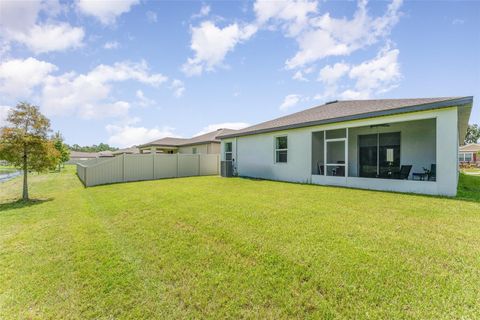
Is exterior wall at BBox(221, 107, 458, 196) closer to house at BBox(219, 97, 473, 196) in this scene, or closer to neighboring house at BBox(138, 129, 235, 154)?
house at BBox(219, 97, 473, 196)

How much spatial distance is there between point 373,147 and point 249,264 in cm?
1146

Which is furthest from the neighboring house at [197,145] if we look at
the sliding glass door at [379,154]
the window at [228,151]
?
the sliding glass door at [379,154]

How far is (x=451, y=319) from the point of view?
2150 millimetres

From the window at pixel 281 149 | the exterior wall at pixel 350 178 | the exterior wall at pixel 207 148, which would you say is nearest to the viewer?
the exterior wall at pixel 350 178

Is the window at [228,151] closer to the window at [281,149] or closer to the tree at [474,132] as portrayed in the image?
the window at [281,149]

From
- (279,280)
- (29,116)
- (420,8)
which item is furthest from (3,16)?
(420,8)

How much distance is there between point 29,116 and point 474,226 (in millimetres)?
15102

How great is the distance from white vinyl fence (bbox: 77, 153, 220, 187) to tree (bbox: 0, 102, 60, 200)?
9.94ft

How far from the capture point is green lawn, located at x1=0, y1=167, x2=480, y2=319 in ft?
8.09

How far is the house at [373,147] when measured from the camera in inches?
294

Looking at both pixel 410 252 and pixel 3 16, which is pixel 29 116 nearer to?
pixel 3 16

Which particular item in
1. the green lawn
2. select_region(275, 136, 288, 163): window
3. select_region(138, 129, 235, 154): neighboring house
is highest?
select_region(138, 129, 235, 154): neighboring house

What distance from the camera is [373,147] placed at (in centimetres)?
1206

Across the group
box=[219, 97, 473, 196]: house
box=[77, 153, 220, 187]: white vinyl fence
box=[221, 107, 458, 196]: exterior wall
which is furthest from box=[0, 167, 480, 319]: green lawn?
box=[77, 153, 220, 187]: white vinyl fence
